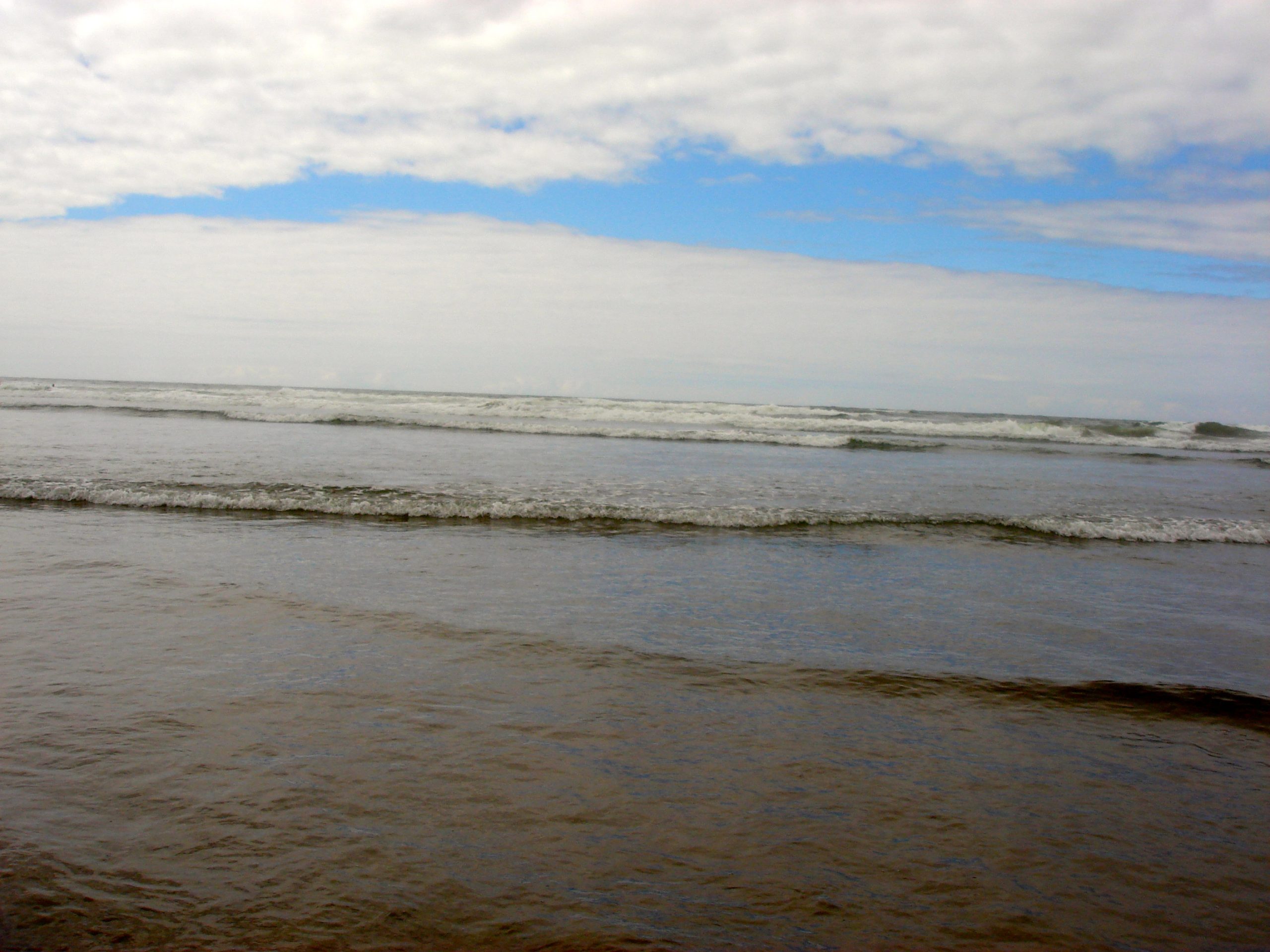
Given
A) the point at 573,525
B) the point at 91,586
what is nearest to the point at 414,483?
the point at 573,525

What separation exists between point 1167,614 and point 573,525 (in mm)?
6221

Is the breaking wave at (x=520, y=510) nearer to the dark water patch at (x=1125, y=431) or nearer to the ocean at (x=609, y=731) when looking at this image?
the ocean at (x=609, y=731)

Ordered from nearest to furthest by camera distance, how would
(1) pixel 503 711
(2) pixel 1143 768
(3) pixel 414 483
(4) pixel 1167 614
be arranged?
(2) pixel 1143 768 → (1) pixel 503 711 → (4) pixel 1167 614 → (3) pixel 414 483

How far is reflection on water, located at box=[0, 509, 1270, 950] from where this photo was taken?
2621 mm

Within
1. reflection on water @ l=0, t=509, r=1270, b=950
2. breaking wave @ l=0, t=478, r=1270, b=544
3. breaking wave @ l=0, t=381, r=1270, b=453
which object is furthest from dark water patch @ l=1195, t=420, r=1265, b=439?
reflection on water @ l=0, t=509, r=1270, b=950

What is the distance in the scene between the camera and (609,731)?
13.3ft

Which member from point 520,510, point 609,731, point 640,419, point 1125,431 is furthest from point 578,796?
point 1125,431

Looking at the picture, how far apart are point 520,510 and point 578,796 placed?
23.6 ft

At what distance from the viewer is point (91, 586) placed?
20.3 ft

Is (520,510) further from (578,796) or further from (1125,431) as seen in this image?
(1125,431)

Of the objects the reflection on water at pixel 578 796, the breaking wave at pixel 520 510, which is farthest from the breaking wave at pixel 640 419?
the reflection on water at pixel 578 796

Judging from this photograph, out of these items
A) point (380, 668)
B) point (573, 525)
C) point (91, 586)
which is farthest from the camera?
point (573, 525)

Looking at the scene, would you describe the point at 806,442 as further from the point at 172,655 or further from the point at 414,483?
the point at 172,655

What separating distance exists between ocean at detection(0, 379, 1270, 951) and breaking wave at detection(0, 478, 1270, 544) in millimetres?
110
